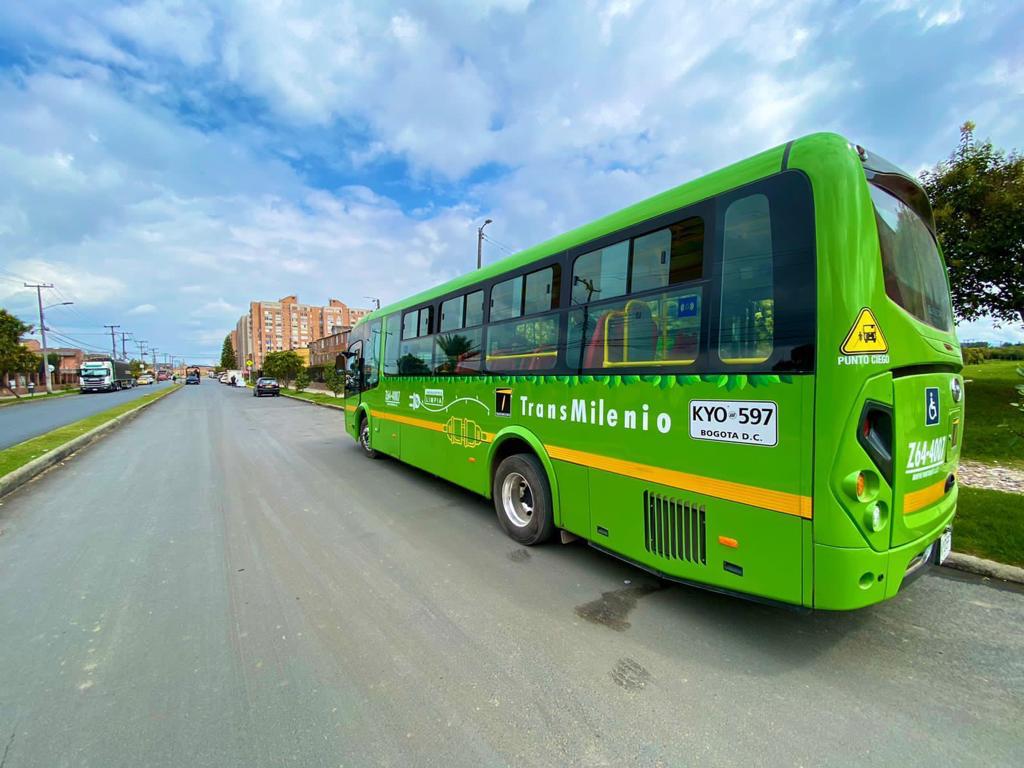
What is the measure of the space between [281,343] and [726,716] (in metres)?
133

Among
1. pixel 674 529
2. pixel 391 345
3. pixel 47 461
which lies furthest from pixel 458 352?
pixel 47 461

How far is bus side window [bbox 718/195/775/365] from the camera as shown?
2654 mm

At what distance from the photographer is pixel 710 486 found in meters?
2.86

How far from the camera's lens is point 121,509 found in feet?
18.9

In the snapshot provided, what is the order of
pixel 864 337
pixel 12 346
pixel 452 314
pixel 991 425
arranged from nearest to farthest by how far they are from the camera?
pixel 864 337, pixel 452 314, pixel 991 425, pixel 12 346

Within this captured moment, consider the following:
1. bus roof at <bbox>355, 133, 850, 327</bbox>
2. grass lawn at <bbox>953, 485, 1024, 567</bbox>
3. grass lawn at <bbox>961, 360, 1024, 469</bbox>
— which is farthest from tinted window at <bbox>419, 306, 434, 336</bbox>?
grass lawn at <bbox>961, 360, 1024, 469</bbox>

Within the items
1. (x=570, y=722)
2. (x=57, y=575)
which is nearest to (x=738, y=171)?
(x=570, y=722)

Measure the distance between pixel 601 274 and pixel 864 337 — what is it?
1930 mm

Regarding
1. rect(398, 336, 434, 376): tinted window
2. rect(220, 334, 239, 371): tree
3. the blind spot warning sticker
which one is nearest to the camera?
the blind spot warning sticker

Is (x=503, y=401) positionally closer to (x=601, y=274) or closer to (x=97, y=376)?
(x=601, y=274)

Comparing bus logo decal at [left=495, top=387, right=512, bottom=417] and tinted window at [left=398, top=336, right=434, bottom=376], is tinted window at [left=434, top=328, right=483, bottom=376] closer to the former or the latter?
tinted window at [left=398, top=336, right=434, bottom=376]

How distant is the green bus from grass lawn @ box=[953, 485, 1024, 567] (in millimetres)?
1413

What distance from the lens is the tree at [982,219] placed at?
849cm

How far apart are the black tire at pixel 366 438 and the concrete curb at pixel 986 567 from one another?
8.45 meters
